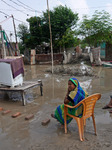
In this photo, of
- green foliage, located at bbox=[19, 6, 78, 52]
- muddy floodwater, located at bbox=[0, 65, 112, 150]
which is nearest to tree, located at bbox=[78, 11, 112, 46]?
green foliage, located at bbox=[19, 6, 78, 52]

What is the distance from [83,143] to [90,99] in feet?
2.68

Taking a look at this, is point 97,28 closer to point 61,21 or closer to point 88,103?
point 61,21

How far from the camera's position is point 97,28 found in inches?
618

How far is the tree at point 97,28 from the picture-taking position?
15.5 m

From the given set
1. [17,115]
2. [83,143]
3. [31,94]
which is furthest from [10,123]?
[31,94]

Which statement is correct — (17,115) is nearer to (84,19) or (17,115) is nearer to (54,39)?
(84,19)

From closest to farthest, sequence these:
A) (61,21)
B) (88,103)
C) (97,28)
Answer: (88,103) → (97,28) → (61,21)

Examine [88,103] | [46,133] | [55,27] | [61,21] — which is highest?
[61,21]

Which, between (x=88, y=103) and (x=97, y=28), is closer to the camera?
(x=88, y=103)

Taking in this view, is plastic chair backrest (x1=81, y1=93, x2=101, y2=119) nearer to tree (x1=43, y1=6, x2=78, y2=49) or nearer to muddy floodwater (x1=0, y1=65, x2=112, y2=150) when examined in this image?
muddy floodwater (x1=0, y1=65, x2=112, y2=150)

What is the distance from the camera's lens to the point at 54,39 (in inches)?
849

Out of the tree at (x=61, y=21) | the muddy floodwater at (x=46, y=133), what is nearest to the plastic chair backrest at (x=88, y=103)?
the muddy floodwater at (x=46, y=133)

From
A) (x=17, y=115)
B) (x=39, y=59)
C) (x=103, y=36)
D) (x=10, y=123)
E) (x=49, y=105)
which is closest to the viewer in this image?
(x=10, y=123)

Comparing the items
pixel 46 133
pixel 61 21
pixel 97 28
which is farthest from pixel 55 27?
pixel 46 133
